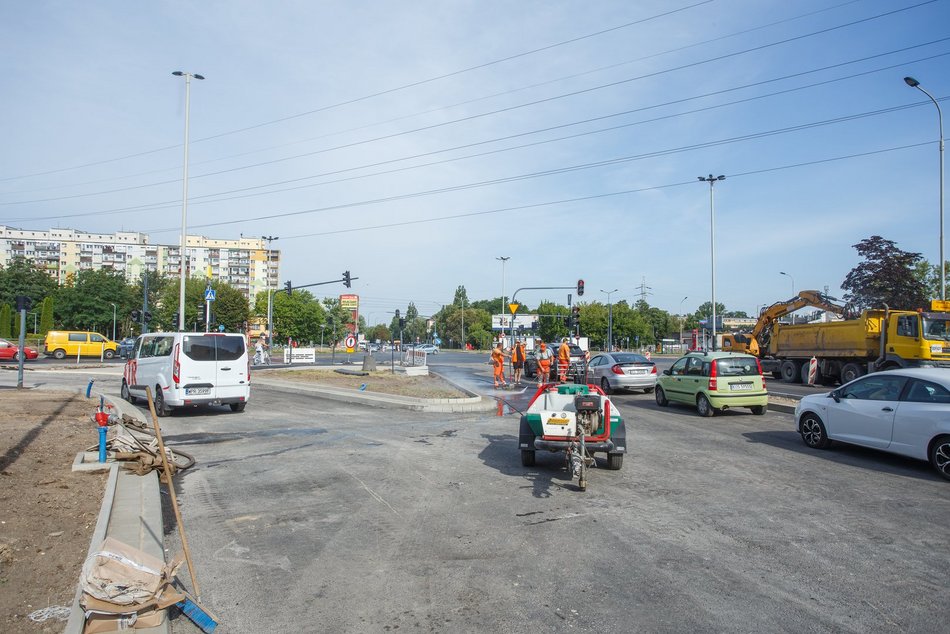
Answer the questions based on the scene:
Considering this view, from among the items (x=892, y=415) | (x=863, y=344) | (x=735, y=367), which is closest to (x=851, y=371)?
(x=863, y=344)

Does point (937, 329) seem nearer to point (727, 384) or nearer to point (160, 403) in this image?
point (727, 384)

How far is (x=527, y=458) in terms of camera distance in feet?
29.2

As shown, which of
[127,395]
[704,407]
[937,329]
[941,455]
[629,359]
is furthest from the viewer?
[629,359]

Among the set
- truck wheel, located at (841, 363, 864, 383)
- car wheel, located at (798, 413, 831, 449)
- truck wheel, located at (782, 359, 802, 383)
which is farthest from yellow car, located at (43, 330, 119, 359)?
car wheel, located at (798, 413, 831, 449)

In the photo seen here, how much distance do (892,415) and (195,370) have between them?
13.6 meters

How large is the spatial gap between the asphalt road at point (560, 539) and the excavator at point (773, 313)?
68.0 feet

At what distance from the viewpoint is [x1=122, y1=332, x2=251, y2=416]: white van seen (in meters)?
14.2

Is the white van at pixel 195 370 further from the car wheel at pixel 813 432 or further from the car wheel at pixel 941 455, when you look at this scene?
the car wheel at pixel 941 455

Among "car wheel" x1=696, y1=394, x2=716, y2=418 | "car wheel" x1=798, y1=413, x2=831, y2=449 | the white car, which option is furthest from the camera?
"car wheel" x1=696, y1=394, x2=716, y2=418

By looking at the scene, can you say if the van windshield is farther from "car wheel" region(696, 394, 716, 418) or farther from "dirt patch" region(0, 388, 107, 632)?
"car wheel" region(696, 394, 716, 418)

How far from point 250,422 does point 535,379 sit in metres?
17.2

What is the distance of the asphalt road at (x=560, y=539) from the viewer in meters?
4.18

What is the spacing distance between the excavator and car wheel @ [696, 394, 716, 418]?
16.7m

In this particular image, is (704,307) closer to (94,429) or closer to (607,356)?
(607,356)
